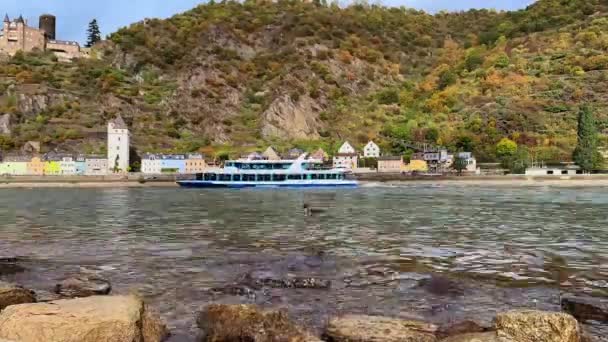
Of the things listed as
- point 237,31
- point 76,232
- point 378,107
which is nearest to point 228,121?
point 378,107

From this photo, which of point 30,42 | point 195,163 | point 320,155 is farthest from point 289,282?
point 30,42

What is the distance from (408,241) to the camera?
71.4 feet

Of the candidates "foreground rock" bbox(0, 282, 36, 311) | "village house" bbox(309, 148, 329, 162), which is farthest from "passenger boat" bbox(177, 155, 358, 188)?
"foreground rock" bbox(0, 282, 36, 311)

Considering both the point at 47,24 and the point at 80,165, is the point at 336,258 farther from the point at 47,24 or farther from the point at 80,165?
the point at 47,24

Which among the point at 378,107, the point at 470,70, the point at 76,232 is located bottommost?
the point at 76,232

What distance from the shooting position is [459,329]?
9.16m

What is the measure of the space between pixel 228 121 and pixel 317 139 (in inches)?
871

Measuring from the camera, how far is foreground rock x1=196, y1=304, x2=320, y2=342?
8.45 meters

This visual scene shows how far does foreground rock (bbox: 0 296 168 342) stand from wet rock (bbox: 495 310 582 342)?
18.3ft

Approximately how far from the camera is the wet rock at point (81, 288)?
38.8 feet

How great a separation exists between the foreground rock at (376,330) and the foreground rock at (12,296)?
19.5 ft

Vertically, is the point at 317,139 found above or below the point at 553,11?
below

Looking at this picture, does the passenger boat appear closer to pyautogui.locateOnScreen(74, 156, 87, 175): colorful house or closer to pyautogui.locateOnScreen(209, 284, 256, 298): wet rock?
pyautogui.locateOnScreen(74, 156, 87, 175): colorful house

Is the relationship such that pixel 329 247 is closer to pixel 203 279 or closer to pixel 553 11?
pixel 203 279
